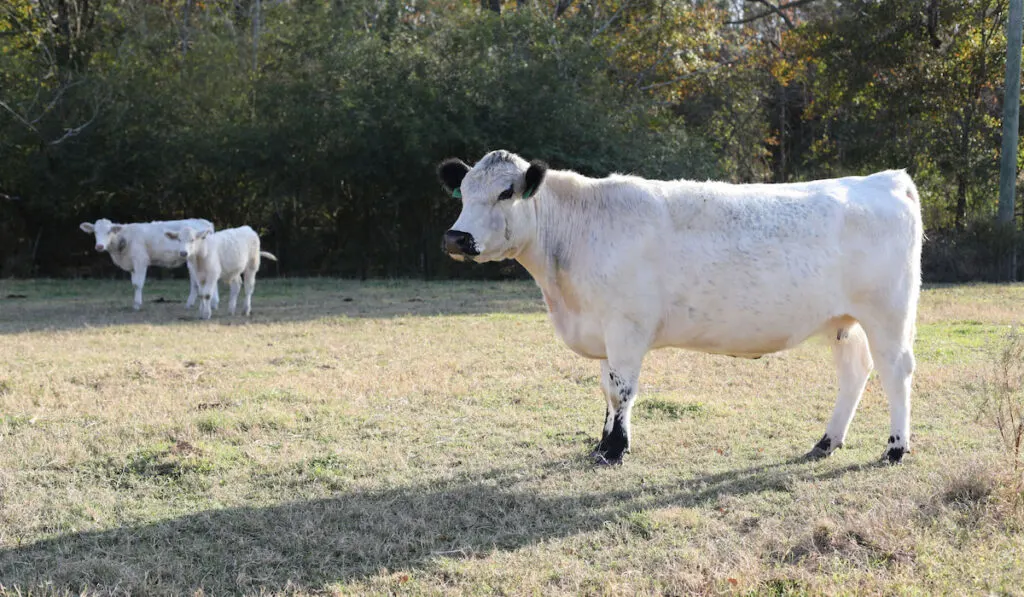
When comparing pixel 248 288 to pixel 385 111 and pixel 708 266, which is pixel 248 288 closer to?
pixel 385 111

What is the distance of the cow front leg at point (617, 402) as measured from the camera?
6020 millimetres

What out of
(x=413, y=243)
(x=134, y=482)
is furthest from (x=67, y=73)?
(x=134, y=482)

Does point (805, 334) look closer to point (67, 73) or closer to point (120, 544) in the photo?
point (120, 544)

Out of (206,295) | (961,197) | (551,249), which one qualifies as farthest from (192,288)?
(961,197)

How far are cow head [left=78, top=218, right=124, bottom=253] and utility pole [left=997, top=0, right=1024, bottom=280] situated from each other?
19309 millimetres

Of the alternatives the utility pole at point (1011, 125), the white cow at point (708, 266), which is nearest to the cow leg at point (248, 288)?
the white cow at point (708, 266)

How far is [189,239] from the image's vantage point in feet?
49.1

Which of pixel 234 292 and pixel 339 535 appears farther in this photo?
pixel 234 292

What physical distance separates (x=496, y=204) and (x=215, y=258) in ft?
32.5

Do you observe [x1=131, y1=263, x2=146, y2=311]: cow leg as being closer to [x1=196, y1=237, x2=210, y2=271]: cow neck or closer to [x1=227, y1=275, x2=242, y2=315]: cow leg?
[x1=196, y1=237, x2=210, y2=271]: cow neck

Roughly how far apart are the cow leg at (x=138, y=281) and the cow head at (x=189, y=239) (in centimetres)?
145

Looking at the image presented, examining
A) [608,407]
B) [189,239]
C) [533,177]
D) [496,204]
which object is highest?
[533,177]

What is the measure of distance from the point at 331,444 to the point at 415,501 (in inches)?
59.0

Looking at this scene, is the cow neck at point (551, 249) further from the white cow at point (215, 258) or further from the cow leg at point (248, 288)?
the cow leg at point (248, 288)
